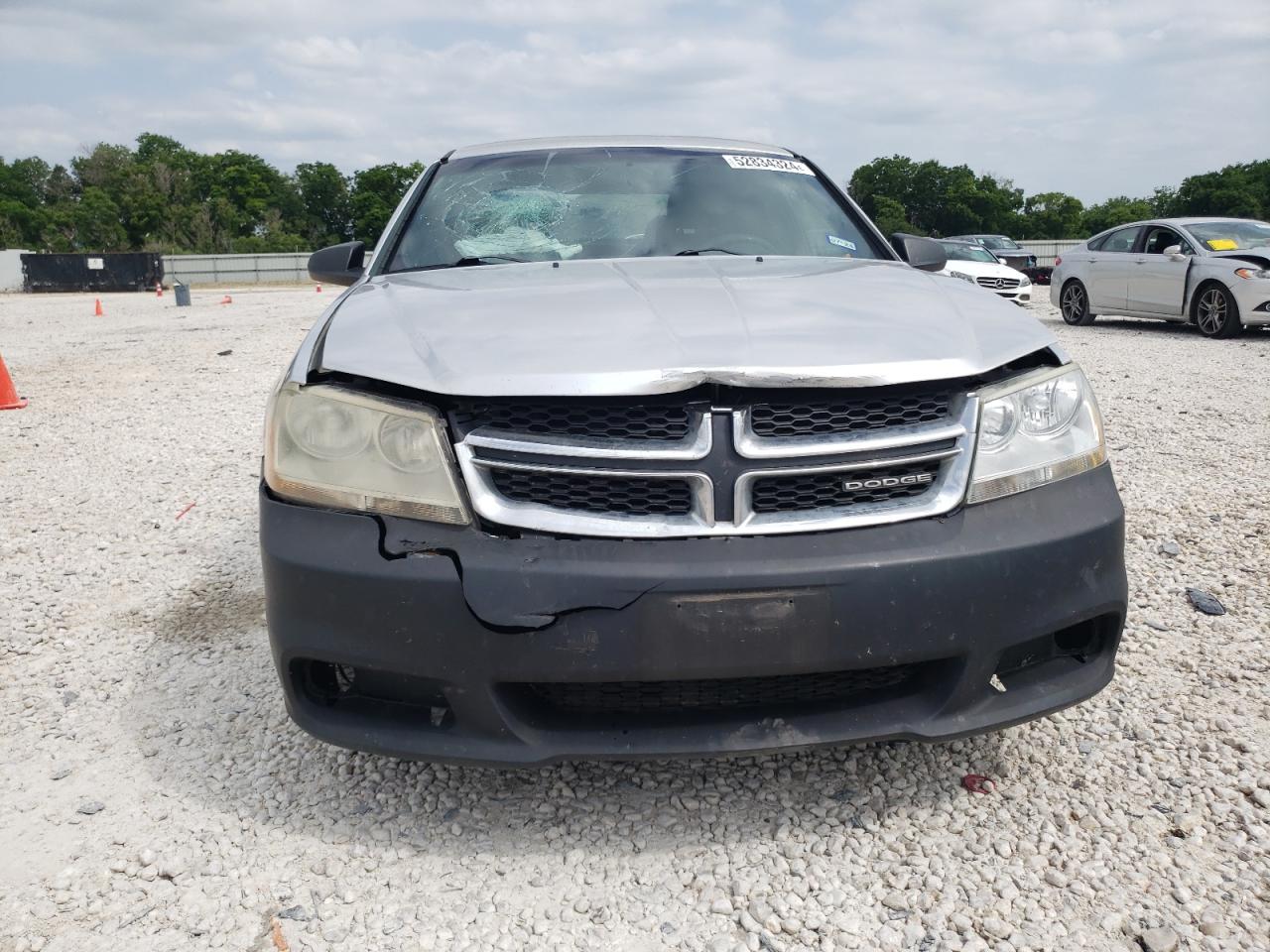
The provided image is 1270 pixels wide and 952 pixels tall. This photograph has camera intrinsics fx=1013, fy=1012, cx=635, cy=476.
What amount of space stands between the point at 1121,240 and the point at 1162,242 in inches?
29.6

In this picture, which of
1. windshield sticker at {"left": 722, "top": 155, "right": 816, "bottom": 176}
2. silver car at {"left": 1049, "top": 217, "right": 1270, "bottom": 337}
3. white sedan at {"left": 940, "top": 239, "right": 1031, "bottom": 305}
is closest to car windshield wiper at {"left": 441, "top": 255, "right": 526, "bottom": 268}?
windshield sticker at {"left": 722, "top": 155, "right": 816, "bottom": 176}

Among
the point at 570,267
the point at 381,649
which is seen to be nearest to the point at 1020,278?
the point at 570,267

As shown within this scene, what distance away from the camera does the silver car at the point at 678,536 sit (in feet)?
6.08

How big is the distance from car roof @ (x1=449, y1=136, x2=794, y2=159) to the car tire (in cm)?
1124

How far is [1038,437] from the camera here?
214cm

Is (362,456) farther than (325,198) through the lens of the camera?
No

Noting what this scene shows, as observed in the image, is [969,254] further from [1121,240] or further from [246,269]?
[246,269]

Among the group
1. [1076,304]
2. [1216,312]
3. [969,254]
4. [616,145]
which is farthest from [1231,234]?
[616,145]

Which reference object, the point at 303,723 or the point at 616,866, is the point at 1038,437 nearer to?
the point at 616,866

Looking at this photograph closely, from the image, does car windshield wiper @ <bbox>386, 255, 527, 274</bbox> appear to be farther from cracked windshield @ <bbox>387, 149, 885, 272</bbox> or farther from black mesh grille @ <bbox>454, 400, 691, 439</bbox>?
black mesh grille @ <bbox>454, 400, 691, 439</bbox>

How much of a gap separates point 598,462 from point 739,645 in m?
0.43

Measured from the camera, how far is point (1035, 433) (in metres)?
2.14

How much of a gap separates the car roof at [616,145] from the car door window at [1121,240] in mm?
10825

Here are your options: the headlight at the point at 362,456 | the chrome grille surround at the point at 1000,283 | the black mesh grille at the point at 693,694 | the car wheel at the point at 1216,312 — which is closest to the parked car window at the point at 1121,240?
the car wheel at the point at 1216,312
